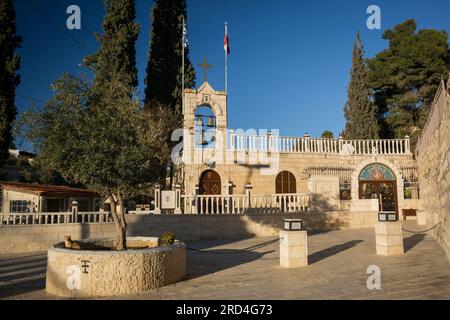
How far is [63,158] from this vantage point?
24.2 feet

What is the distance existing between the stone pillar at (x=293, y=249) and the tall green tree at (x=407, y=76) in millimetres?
23277

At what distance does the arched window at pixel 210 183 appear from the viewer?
63.3ft

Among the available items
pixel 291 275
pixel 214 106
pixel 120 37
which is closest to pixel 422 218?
pixel 214 106

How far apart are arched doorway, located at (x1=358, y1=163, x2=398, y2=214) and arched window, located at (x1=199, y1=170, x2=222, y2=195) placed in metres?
8.41

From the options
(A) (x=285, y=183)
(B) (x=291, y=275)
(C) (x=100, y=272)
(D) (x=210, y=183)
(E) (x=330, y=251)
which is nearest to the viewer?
(C) (x=100, y=272)

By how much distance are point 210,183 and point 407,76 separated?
22.2 metres

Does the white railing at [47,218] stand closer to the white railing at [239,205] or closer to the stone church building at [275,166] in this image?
the white railing at [239,205]

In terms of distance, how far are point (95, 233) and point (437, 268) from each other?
11.6 meters

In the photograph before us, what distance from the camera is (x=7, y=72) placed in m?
19.9

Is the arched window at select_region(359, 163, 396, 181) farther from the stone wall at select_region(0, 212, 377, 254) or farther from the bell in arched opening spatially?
the bell in arched opening

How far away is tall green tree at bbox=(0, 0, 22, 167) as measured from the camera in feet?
64.1

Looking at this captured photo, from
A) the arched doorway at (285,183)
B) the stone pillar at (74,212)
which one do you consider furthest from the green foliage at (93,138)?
the arched doorway at (285,183)

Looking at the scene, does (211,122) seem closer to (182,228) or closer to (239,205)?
(239,205)
